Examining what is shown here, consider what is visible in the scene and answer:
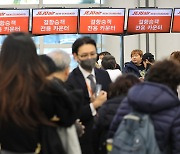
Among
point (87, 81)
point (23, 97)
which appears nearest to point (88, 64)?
point (87, 81)

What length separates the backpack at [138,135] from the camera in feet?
8.52

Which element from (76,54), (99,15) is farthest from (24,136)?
(99,15)

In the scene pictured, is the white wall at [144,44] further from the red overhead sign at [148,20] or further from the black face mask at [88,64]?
the black face mask at [88,64]

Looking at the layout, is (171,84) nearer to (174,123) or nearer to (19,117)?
(174,123)

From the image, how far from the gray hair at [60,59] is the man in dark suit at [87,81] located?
401 millimetres

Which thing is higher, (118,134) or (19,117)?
(19,117)

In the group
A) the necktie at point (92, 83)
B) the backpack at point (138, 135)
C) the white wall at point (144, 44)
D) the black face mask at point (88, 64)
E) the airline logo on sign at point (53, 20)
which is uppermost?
the airline logo on sign at point (53, 20)

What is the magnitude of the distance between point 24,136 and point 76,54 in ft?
4.73

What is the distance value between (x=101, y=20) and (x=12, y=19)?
6.70ft

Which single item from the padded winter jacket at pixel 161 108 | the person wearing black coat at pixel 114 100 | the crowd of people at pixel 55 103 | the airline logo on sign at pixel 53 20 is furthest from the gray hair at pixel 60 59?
the airline logo on sign at pixel 53 20

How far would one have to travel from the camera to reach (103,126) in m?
3.13

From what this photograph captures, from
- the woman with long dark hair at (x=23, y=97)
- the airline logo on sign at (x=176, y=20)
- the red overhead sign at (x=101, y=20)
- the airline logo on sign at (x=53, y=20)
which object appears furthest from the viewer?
the airline logo on sign at (x=176, y=20)

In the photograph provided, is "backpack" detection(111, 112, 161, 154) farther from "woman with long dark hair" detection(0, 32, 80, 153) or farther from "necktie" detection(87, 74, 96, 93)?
"necktie" detection(87, 74, 96, 93)

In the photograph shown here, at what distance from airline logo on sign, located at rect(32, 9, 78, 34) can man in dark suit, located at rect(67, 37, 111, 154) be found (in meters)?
6.10
